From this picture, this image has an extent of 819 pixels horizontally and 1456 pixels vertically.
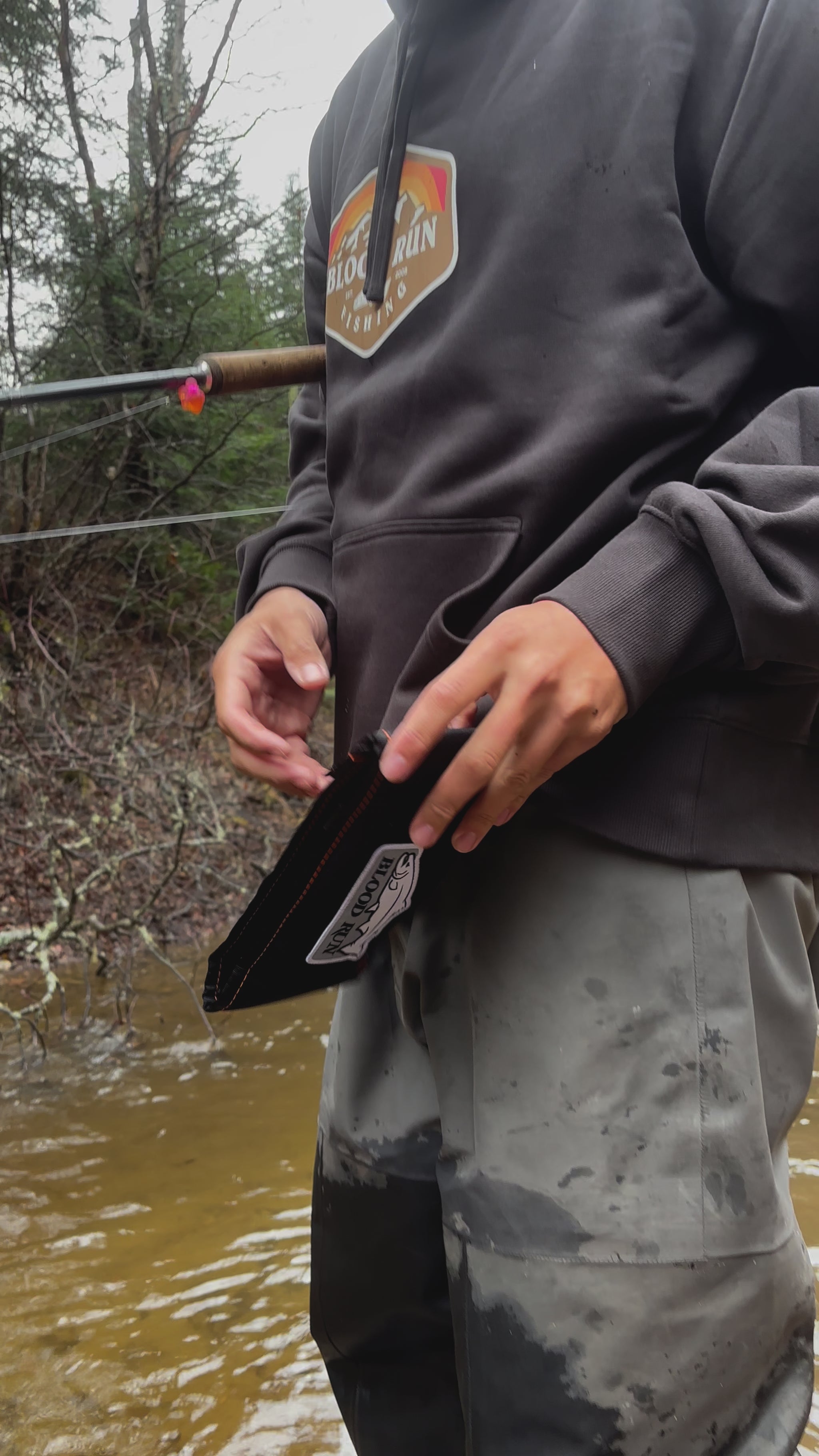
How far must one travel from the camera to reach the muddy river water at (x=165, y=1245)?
5.39 feet

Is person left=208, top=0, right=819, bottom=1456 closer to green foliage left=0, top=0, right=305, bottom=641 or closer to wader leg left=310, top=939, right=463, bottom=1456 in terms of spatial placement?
wader leg left=310, top=939, right=463, bottom=1456

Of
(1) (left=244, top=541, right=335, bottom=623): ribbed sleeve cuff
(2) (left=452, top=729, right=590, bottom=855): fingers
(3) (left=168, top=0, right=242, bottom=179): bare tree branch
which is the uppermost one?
(3) (left=168, top=0, right=242, bottom=179): bare tree branch

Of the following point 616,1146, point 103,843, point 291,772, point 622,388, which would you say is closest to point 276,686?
point 291,772

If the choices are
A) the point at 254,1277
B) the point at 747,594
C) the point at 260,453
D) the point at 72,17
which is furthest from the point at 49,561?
the point at 747,594

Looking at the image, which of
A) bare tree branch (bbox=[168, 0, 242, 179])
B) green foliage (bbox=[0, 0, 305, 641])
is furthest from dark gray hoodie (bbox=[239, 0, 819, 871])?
bare tree branch (bbox=[168, 0, 242, 179])

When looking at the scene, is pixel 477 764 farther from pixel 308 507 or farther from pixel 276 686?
pixel 308 507

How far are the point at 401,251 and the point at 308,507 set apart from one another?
16.3 inches

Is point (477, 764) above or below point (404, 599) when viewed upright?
below

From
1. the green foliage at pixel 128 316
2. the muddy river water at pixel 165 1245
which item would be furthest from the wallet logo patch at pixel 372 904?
the green foliage at pixel 128 316

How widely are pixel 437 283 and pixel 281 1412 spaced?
1685mm

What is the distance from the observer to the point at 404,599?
1131mm

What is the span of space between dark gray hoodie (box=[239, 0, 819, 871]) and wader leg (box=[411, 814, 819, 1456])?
8 cm

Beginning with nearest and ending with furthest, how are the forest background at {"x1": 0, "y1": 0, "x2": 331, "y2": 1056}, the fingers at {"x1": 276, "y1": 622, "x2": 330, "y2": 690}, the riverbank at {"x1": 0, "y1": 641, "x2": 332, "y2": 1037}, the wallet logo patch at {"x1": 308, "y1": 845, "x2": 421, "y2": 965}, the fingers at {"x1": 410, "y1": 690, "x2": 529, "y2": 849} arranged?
the fingers at {"x1": 410, "y1": 690, "x2": 529, "y2": 849} → the wallet logo patch at {"x1": 308, "y1": 845, "x2": 421, "y2": 965} → the fingers at {"x1": 276, "y1": 622, "x2": 330, "y2": 690} → the riverbank at {"x1": 0, "y1": 641, "x2": 332, "y2": 1037} → the forest background at {"x1": 0, "y1": 0, "x2": 331, "y2": 1056}

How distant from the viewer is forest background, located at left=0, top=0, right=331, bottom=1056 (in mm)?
6395
